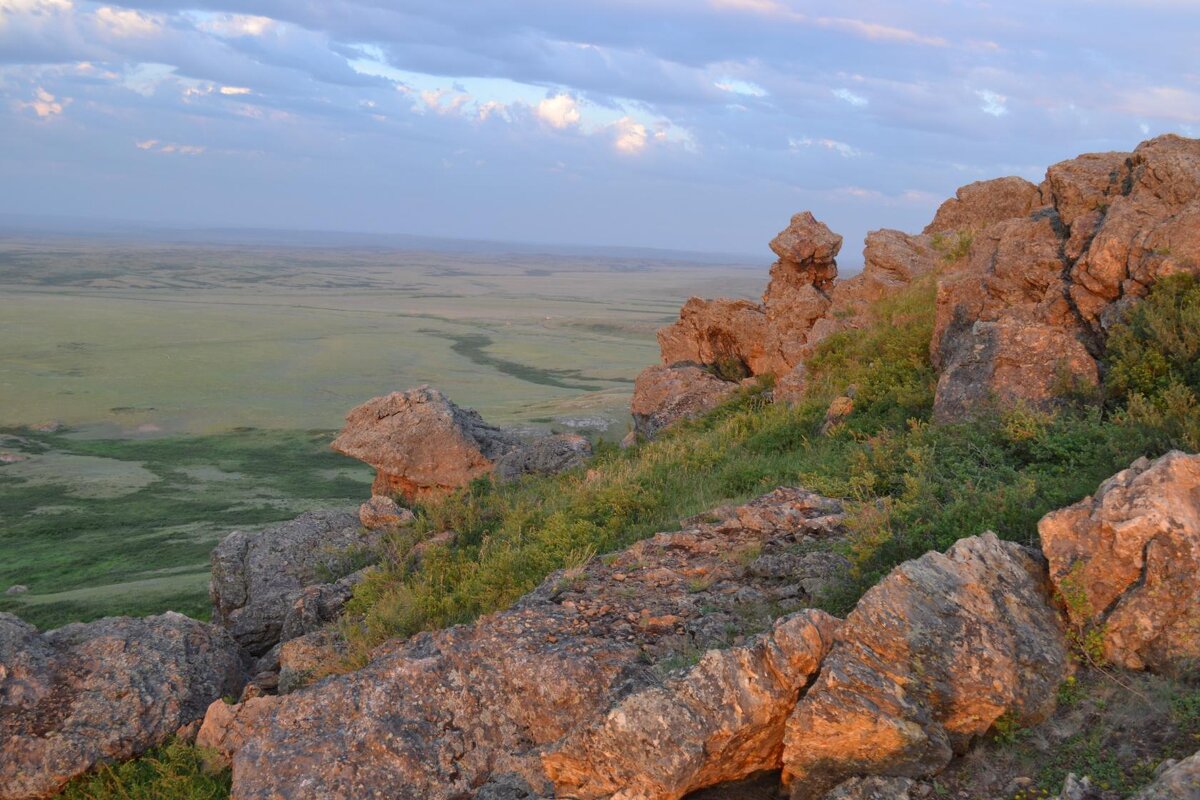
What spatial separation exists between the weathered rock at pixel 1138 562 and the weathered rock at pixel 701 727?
200 cm

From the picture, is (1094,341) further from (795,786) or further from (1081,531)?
(795,786)

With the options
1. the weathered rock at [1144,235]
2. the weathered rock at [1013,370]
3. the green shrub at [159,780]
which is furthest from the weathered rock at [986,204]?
the green shrub at [159,780]

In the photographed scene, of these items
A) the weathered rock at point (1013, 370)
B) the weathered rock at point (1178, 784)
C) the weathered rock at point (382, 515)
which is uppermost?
the weathered rock at point (1013, 370)

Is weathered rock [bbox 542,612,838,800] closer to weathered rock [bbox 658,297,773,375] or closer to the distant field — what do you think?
the distant field

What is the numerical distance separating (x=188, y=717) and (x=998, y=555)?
8397mm

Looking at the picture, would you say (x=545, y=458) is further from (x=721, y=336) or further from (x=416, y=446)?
(x=721, y=336)

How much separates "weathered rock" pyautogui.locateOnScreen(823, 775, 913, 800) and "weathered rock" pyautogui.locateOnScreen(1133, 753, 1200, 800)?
1.28m

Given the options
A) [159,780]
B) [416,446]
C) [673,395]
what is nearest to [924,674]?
[159,780]

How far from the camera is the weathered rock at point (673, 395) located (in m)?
21.6

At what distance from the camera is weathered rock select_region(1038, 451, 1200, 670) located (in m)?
6.46

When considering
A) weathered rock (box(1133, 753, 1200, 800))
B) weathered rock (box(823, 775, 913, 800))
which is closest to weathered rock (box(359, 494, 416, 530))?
weathered rock (box(823, 775, 913, 800))

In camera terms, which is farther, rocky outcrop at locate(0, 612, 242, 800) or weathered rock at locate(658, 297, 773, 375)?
weathered rock at locate(658, 297, 773, 375)

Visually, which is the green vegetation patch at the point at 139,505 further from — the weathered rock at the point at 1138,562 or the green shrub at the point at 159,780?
the weathered rock at the point at 1138,562

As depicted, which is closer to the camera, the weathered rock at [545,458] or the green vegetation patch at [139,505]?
the weathered rock at [545,458]
